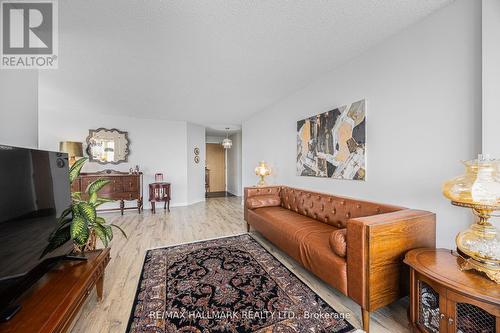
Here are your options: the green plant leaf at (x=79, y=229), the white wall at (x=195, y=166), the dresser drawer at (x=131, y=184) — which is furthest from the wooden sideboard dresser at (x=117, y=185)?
the green plant leaf at (x=79, y=229)

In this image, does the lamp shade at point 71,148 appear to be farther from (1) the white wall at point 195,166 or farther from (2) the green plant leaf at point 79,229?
(2) the green plant leaf at point 79,229

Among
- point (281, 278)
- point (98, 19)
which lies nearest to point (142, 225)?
point (281, 278)

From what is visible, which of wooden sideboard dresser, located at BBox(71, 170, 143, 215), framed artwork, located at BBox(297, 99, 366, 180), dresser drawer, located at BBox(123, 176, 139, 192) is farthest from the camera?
dresser drawer, located at BBox(123, 176, 139, 192)

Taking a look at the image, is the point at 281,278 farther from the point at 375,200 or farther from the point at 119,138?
the point at 119,138

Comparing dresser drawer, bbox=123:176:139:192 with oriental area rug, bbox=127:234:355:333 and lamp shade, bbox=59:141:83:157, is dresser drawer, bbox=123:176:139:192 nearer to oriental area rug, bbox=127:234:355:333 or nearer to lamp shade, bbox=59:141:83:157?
lamp shade, bbox=59:141:83:157

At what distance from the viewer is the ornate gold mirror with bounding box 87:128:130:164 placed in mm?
4844

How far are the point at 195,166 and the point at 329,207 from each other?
4661mm

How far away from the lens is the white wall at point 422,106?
154cm

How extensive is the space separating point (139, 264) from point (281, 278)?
5.42 ft

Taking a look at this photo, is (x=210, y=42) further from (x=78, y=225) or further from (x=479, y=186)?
(x=479, y=186)

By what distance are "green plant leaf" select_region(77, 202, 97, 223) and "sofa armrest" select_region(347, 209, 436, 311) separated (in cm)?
201

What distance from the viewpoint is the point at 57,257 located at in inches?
53.0

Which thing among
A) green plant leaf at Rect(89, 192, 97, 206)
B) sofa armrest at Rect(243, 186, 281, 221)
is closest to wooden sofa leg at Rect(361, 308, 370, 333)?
sofa armrest at Rect(243, 186, 281, 221)

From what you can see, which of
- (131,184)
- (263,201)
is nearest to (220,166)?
(131,184)
